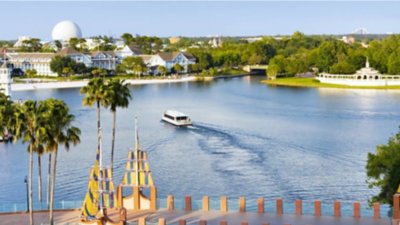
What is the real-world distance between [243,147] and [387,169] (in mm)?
19994

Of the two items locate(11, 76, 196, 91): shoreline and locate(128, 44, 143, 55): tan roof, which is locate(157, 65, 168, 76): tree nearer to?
locate(11, 76, 196, 91): shoreline

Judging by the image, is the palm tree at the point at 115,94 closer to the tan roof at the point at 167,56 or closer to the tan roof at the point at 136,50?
the tan roof at the point at 167,56

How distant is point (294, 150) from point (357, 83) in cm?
5516

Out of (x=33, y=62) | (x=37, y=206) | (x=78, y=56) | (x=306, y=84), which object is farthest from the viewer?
(x=78, y=56)

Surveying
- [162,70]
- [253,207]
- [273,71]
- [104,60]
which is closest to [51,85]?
[104,60]

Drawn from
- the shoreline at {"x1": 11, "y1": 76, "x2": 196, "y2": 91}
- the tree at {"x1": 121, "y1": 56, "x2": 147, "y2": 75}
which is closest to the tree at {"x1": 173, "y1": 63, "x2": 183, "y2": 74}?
the tree at {"x1": 121, "y1": 56, "x2": 147, "y2": 75}

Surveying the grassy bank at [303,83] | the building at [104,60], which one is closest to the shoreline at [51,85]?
the building at [104,60]

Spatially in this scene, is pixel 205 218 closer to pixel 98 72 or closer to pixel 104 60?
pixel 98 72

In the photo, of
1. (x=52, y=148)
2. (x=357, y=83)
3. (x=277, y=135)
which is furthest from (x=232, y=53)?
(x=52, y=148)

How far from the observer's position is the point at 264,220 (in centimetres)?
2222

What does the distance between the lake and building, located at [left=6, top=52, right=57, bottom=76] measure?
4028 centimetres

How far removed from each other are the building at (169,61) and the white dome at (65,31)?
48149mm

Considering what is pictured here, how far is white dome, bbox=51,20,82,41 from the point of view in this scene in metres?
170

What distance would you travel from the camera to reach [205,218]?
894 inches
